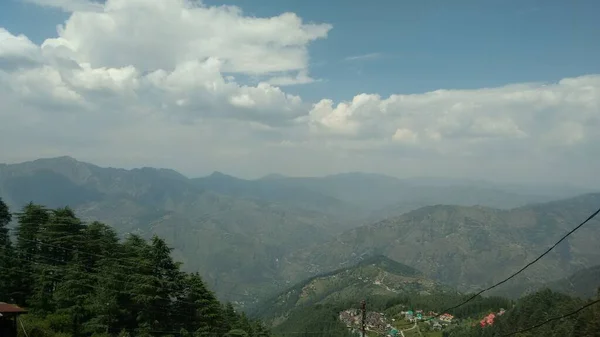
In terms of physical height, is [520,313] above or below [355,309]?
above

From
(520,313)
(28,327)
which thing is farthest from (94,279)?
(520,313)

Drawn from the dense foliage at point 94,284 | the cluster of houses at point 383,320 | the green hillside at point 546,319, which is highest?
the dense foliage at point 94,284

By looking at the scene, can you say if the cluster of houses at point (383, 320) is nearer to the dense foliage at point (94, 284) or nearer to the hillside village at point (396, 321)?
the hillside village at point (396, 321)

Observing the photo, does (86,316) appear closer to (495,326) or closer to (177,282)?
(177,282)

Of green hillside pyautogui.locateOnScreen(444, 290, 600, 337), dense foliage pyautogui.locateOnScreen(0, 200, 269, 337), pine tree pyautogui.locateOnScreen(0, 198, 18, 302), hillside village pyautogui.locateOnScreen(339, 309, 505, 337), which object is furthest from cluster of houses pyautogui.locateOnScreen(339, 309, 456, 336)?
pine tree pyautogui.locateOnScreen(0, 198, 18, 302)

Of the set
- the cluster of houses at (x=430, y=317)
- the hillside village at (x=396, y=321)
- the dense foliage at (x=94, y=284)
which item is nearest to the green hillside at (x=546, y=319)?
Answer: the cluster of houses at (x=430, y=317)

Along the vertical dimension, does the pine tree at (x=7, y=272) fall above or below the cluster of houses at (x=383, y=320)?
above

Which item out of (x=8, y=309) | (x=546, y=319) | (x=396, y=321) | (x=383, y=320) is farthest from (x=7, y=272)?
(x=396, y=321)

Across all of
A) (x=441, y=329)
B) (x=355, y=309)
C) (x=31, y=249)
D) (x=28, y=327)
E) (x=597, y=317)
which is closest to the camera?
(x=28, y=327)
